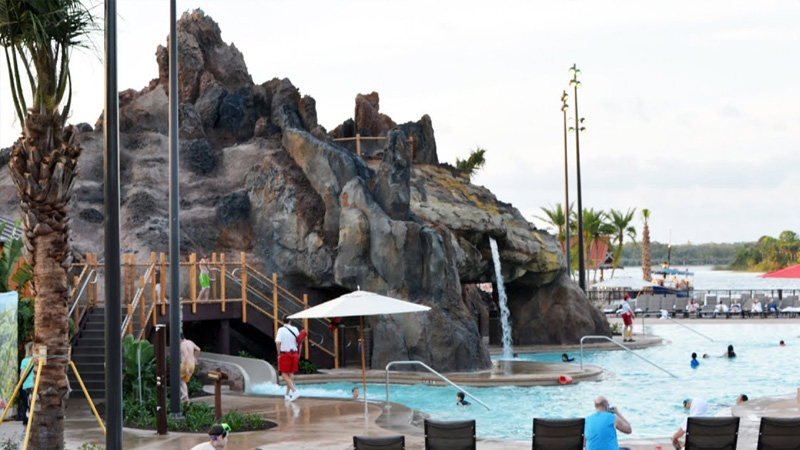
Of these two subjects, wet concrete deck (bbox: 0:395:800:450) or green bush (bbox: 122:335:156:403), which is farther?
green bush (bbox: 122:335:156:403)

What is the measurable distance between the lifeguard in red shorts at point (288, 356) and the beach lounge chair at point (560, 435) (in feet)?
30.7

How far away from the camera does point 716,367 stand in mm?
31891

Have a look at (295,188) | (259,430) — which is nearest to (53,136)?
(259,430)

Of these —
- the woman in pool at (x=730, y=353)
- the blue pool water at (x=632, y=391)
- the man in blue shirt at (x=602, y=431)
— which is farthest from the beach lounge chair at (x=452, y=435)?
the woman in pool at (x=730, y=353)

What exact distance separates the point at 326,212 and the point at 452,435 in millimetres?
19862

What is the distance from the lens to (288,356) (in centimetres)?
2336

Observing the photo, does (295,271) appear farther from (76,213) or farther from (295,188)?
(76,213)

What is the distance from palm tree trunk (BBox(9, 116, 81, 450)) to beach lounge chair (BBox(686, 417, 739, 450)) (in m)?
8.27

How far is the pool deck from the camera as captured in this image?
16.6 m

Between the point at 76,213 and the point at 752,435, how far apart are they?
24086mm

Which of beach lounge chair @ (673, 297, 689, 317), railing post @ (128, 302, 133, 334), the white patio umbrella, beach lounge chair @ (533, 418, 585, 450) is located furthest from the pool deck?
beach lounge chair @ (673, 297, 689, 317)

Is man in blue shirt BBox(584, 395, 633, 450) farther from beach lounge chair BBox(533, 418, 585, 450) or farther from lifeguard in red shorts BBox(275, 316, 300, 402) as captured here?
lifeguard in red shorts BBox(275, 316, 300, 402)

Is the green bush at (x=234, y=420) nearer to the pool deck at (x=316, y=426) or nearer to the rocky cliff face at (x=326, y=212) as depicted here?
the pool deck at (x=316, y=426)

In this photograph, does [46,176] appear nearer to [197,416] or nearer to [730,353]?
[197,416]
